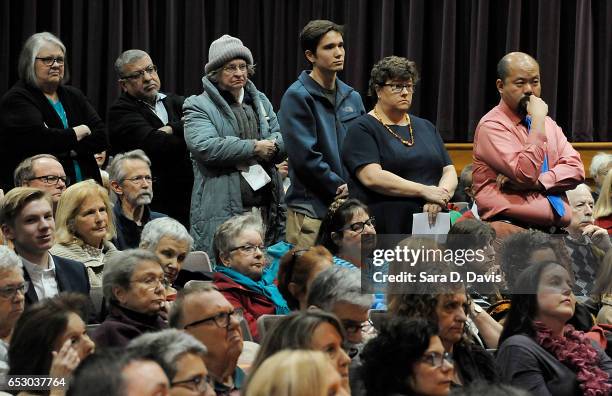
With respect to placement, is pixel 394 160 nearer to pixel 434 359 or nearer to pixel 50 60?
pixel 50 60

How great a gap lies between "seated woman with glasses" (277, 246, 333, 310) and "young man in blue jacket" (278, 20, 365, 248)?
3.17 ft

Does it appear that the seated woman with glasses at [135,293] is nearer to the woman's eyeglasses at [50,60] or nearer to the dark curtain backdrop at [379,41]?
the woman's eyeglasses at [50,60]

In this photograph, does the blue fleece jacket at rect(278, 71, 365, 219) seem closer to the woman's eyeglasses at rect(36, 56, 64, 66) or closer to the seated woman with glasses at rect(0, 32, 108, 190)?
the seated woman with glasses at rect(0, 32, 108, 190)

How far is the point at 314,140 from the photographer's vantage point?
534cm

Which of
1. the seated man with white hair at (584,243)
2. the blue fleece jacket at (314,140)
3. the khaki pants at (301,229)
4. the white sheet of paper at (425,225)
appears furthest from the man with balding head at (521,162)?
the khaki pants at (301,229)

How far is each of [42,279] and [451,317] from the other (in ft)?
4.56

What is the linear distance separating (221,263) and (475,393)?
2.12 metres

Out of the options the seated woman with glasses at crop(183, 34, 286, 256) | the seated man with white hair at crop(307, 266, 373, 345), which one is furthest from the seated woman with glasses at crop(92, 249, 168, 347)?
the seated woman with glasses at crop(183, 34, 286, 256)

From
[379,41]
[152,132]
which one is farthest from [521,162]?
[379,41]

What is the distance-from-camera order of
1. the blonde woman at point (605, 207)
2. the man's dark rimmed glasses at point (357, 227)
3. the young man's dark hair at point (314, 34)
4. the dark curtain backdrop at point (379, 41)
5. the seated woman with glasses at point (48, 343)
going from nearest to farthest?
the seated woman with glasses at point (48, 343) → the man's dark rimmed glasses at point (357, 227) → the young man's dark hair at point (314, 34) → the blonde woman at point (605, 207) → the dark curtain backdrop at point (379, 41)

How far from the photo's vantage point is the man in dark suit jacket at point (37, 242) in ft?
13.6

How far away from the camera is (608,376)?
3939mm

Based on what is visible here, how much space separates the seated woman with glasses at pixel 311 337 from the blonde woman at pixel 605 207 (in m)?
3.00

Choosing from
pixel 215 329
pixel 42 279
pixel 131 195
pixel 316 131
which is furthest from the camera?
pixel 316 131
